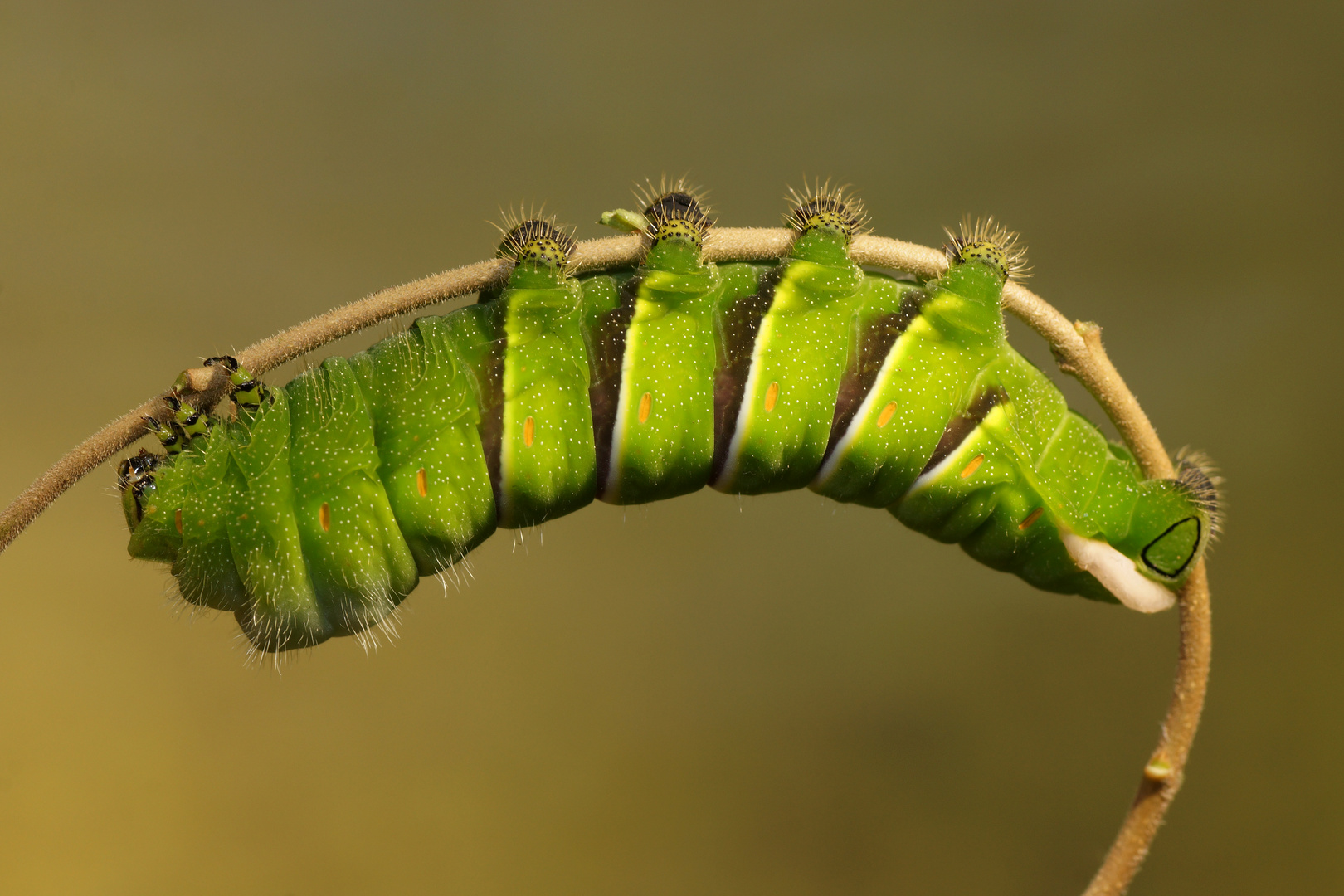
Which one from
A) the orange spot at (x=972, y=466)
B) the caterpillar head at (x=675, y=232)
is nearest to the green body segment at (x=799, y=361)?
the caterpillar head at (x=675, y=232)

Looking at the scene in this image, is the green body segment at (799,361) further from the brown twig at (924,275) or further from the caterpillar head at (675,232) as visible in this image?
the caterpillar head at (675,232)

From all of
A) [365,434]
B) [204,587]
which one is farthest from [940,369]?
[204,587]

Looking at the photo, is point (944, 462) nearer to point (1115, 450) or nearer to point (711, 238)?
point (1115, 450)

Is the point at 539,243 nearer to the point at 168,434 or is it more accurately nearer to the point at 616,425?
the point at 616,425

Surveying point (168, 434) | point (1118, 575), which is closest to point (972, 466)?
point (1118, 575)

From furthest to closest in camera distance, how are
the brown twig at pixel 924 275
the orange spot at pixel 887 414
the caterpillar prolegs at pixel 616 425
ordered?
the orange spot at pixel 887 414, the caterpillar prolegs at pixel 616 425, the brown twig at pixel 924 275

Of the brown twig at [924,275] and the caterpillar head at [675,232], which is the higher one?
the caterpillar head at [675,232]

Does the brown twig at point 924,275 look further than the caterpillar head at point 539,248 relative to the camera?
No
